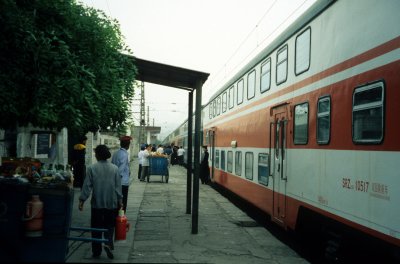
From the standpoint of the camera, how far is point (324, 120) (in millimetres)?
7570

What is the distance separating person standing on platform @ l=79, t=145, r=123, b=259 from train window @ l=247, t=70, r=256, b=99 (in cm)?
623

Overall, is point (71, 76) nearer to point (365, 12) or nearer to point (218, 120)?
point (365, 12)

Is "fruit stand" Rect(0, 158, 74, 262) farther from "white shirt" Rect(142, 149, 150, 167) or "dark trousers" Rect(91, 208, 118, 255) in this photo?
"white shirt" Rect(142, 149, 150, 167)

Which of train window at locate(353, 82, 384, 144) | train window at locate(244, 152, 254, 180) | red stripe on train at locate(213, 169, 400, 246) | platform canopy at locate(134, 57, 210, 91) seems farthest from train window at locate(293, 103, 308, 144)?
train window at locate(244, 152, 254, 180)

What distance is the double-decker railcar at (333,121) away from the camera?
18.4 ft

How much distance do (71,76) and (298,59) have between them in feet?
13.3

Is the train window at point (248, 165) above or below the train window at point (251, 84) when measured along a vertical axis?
below

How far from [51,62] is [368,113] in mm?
4289

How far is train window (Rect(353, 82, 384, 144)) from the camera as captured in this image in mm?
5758

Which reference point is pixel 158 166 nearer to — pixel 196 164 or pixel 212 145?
pixel 212 145

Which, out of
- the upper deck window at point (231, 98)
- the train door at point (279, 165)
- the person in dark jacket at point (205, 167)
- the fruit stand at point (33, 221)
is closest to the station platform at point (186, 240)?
the train door at point (279, 165)

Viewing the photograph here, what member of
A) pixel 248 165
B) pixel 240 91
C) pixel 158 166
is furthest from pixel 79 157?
pixel 158 166

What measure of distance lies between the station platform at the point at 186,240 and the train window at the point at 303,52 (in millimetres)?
3189

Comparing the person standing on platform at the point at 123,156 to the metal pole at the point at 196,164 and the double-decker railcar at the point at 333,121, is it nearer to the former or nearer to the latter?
the metal pole at the point at 196,164
